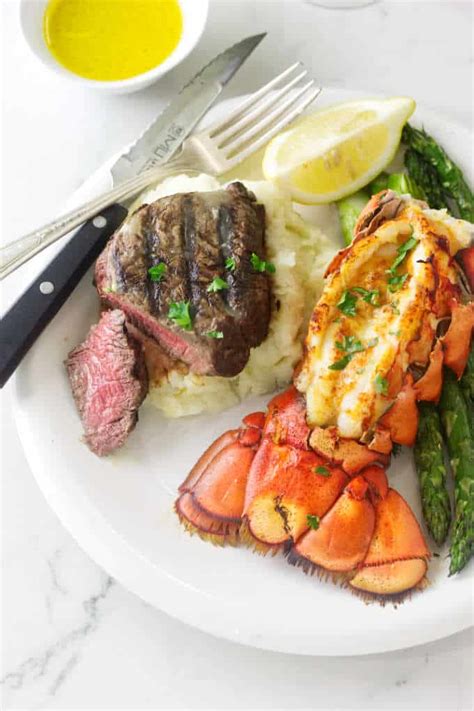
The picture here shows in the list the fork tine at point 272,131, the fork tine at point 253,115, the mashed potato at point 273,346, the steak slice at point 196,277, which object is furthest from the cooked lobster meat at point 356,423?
the fork tine at point 253,115

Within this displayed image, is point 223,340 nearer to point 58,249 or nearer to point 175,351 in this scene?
point 175,351

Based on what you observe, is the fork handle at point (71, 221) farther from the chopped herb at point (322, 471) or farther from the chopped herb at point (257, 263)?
the chopped herb at point (322, 471)

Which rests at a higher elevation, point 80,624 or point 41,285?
point 41,285

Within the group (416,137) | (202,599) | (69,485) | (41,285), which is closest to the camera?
(202,599)

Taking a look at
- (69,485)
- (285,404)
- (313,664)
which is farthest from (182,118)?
(313,664)

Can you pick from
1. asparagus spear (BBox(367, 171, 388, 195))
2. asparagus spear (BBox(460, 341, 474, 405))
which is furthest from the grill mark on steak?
asparagus spear (BBox(460, 341, 474, 405))

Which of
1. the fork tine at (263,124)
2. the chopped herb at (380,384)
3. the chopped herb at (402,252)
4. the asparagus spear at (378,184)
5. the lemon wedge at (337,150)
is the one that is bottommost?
the chopped herb at (380,384)
